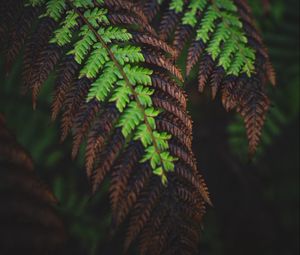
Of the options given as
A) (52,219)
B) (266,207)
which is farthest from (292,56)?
(52,219)

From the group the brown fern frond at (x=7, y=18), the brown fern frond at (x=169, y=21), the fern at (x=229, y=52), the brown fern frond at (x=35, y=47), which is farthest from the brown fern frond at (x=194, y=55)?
the brown fern frond at (x=7, y=18)

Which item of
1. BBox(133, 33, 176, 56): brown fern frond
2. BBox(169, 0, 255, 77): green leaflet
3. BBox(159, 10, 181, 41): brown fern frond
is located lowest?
BBox(133, 33, 176, 56): brown fern frond

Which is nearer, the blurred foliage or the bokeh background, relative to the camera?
the bokeh background

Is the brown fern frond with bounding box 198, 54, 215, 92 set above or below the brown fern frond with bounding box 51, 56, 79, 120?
above

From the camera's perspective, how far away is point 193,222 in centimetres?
83

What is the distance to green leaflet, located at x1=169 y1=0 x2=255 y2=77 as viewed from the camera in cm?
105

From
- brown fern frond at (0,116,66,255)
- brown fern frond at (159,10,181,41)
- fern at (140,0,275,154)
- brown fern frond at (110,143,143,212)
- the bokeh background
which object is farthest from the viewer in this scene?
the bokeh background

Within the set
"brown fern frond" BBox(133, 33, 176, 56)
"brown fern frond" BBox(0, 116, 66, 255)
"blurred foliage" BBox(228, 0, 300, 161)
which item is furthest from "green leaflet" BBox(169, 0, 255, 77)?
"blurred foliage" BBox(228, 0, 300, 161)

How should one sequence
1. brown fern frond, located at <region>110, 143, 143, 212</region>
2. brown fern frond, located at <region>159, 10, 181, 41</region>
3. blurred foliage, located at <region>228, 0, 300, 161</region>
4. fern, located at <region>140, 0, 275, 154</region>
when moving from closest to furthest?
brown fern frond, located at <region>110, 143, 143, 212</region> → fern, located at <region>140, 0, 275, 154</region> → brown fern frond, located at <region>159, 10, 181, 41</region> → blurred foliage, located at <region>228, 0, 300, 161</region>

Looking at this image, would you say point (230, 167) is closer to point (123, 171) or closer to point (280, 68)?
point (280, 68)

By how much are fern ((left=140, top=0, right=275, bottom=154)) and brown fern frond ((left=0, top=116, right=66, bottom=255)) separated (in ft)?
1.81

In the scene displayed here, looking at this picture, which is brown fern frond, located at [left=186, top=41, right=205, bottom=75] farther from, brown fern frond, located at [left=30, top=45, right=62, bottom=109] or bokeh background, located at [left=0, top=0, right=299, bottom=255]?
bokeh background, located at [left=0, top=0, right=299, bottom=255]

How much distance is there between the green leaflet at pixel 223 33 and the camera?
1.05 metres

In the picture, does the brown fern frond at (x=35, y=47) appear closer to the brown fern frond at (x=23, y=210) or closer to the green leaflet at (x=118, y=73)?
the green leaflet at (x=118, y=73)
